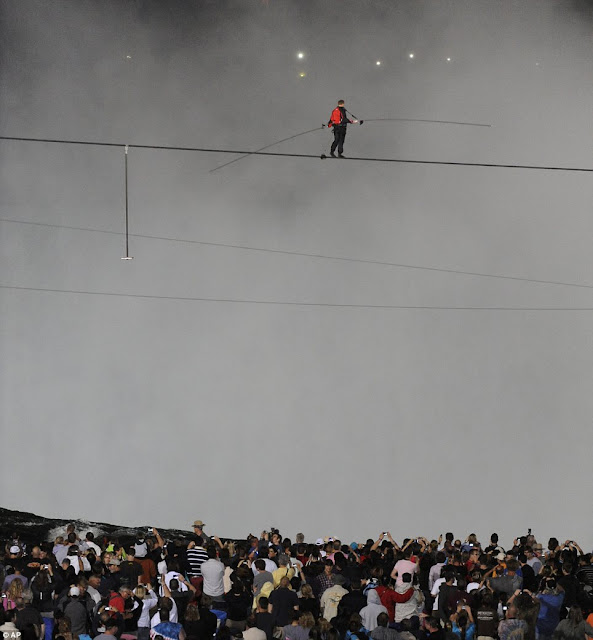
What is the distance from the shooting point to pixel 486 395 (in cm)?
2620

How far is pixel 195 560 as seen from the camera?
1372 centimetres

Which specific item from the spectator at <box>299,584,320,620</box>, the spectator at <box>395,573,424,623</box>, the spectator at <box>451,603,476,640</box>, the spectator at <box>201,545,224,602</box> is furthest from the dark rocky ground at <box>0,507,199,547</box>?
the spectator at <box>451,603,476,640</box>

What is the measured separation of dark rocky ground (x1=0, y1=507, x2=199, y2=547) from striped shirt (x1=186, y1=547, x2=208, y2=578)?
11638 millimetres

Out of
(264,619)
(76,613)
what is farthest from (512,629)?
(76,613)

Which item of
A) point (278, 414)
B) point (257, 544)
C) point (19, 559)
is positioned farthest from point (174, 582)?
point (278, 414)

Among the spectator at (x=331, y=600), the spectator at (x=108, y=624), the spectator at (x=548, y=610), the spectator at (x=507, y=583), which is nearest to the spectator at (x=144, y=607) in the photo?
the spectator at (x=108, y=624)

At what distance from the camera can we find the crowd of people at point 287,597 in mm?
11211

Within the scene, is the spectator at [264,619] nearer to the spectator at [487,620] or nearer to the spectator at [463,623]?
the spectator at [463,623]

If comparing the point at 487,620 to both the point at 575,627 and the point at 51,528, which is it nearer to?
the point at 575,627

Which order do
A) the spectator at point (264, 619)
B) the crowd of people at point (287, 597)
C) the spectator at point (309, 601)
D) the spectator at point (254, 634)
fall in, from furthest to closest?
1. the spectator at point (309, 601)
2. the spectator at point (264, 619)
3. the crowd of people at point (287, 597)
4. the spectator at point (254, 634)

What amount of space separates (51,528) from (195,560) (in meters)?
12.9

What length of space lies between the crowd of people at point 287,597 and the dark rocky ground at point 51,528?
10869 millimetres

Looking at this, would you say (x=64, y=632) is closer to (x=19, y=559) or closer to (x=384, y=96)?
(x=19, y=559)

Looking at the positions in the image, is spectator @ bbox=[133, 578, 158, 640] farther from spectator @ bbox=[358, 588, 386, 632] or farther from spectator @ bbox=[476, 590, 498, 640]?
spectator @ bbox=[476, 590, 498, 640]
